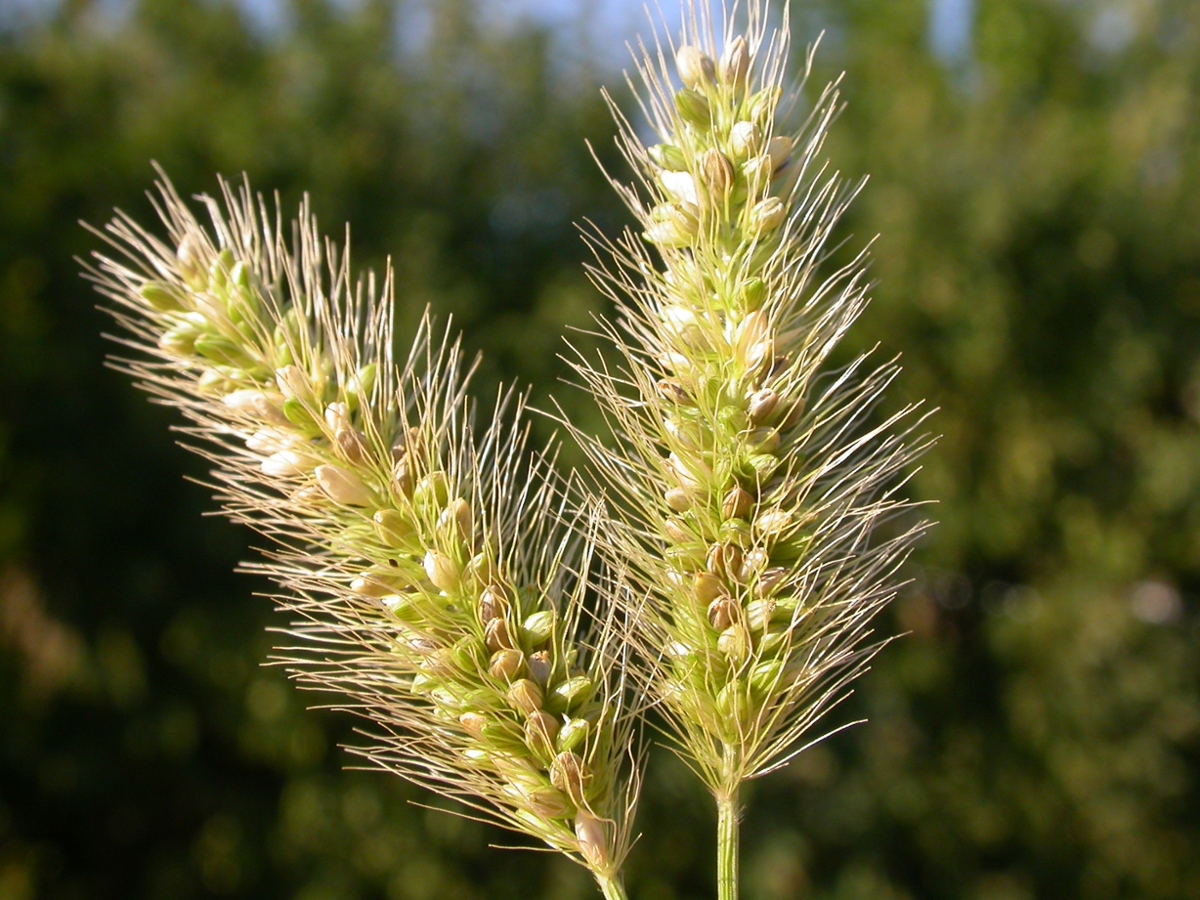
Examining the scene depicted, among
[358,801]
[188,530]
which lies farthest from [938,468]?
[188,530]

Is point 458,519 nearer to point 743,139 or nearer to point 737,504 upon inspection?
point 737,504

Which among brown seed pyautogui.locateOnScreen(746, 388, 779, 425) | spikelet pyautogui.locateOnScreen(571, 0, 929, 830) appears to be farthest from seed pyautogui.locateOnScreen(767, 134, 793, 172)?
brown seed pyautogui.locateOnScreen(746, 388, 779, 425)

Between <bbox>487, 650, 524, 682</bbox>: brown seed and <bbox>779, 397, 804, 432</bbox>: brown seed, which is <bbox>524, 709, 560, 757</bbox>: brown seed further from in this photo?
<bbox>779, 397, 804, 432</bbox>: brown seed

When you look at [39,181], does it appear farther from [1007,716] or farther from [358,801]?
[1007,716]

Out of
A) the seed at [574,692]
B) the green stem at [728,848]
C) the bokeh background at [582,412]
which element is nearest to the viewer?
the green stem at [728,848]

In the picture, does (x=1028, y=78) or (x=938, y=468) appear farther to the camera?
(x=1028, y=78)

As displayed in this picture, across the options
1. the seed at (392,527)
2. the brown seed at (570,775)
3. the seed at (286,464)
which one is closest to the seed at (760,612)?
the brown seed at (570,775)

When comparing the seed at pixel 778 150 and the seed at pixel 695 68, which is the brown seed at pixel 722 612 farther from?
the seed at pixel 695 68
